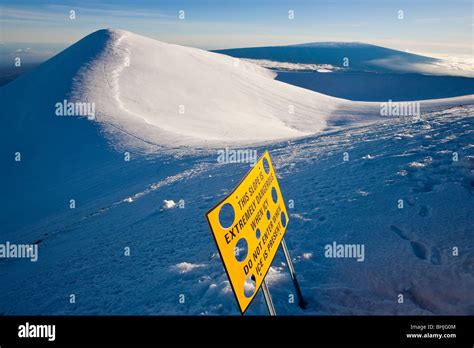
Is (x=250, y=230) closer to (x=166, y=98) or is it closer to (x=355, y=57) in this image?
(x=166, y=98)

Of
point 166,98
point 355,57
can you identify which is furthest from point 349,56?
point 166,98

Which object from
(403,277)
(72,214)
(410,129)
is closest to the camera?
(403,277)

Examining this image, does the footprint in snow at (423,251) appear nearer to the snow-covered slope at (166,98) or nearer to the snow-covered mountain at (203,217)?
the snow-covered mountain at (203,217)

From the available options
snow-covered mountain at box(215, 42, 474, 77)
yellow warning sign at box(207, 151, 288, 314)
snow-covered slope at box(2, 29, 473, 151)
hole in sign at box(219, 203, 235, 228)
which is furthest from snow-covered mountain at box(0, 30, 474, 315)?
snow-covered mountain at box(215, 42, 474, 77)
